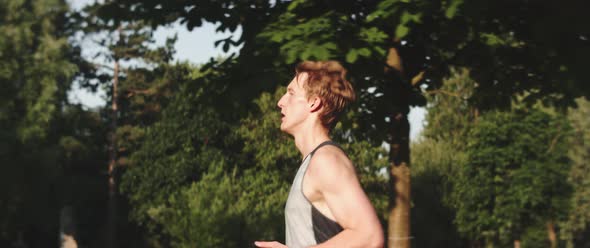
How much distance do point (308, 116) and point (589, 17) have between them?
264 inches

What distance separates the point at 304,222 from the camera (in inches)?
134

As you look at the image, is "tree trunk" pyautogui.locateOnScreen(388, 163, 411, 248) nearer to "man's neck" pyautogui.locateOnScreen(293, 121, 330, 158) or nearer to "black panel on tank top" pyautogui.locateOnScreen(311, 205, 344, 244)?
"man's neck" pyautogui.locateOnScreen(293, 121, 330, 158)

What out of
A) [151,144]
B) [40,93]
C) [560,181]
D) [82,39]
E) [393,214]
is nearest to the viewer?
[393,214]

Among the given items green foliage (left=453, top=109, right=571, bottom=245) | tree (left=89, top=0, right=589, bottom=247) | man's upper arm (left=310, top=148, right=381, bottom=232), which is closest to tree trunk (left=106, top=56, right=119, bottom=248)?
green foliage (left=453, top=109, right=571, bottom=245)

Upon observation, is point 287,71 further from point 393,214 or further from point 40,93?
point 40,93

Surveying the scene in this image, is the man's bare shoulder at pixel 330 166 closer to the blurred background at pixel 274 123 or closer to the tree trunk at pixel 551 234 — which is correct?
the blurred background at pixel 274 123

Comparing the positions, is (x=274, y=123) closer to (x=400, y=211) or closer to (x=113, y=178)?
(x=113, y=178)

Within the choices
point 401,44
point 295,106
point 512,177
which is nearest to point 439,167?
point 512,177

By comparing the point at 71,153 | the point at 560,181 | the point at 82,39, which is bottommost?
the point at 560,181

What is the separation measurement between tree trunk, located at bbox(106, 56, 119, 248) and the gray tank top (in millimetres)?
43853

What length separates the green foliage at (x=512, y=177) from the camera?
4497cm

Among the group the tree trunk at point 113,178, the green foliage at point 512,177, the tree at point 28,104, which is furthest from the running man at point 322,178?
the tree trunk at point 113,178

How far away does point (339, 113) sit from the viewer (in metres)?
3.64

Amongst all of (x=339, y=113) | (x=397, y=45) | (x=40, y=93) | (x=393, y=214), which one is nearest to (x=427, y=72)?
(x=397, y=45)
